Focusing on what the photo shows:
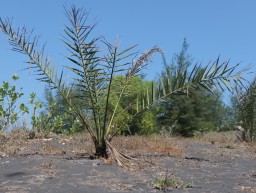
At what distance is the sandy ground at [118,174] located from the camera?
575 centimetres

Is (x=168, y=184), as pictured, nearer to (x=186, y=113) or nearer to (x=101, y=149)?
(x=101, y=149)

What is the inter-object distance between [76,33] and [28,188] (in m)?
3.40

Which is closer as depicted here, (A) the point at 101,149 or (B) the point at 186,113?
(A) the point at 101,149

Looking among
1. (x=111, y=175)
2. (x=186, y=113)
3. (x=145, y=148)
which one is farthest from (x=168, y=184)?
(x=186, y=113)

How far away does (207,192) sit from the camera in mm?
5586

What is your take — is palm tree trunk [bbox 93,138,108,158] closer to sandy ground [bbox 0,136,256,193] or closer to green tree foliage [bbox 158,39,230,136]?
sandy ground [bbox 0,136,256,193]

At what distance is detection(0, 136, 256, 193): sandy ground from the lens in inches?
226

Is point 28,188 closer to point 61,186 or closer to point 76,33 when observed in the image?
point 61,186

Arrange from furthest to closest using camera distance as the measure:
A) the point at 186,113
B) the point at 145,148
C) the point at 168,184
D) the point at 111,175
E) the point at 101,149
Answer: the point at 186,113 → the point at 145,148 → the point at 101,149 → the point at 111,175 → the point at 168,184

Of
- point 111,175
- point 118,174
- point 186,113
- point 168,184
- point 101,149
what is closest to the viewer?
point 168,184

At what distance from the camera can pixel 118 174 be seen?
6609 millimetres

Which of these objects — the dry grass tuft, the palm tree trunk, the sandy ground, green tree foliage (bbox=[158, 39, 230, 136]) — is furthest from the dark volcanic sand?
green tree foliage (bbox=[158, 39, 230, 136])

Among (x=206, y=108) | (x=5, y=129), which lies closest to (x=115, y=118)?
(x=5, y=129)

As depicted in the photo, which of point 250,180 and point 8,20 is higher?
point 8,20
